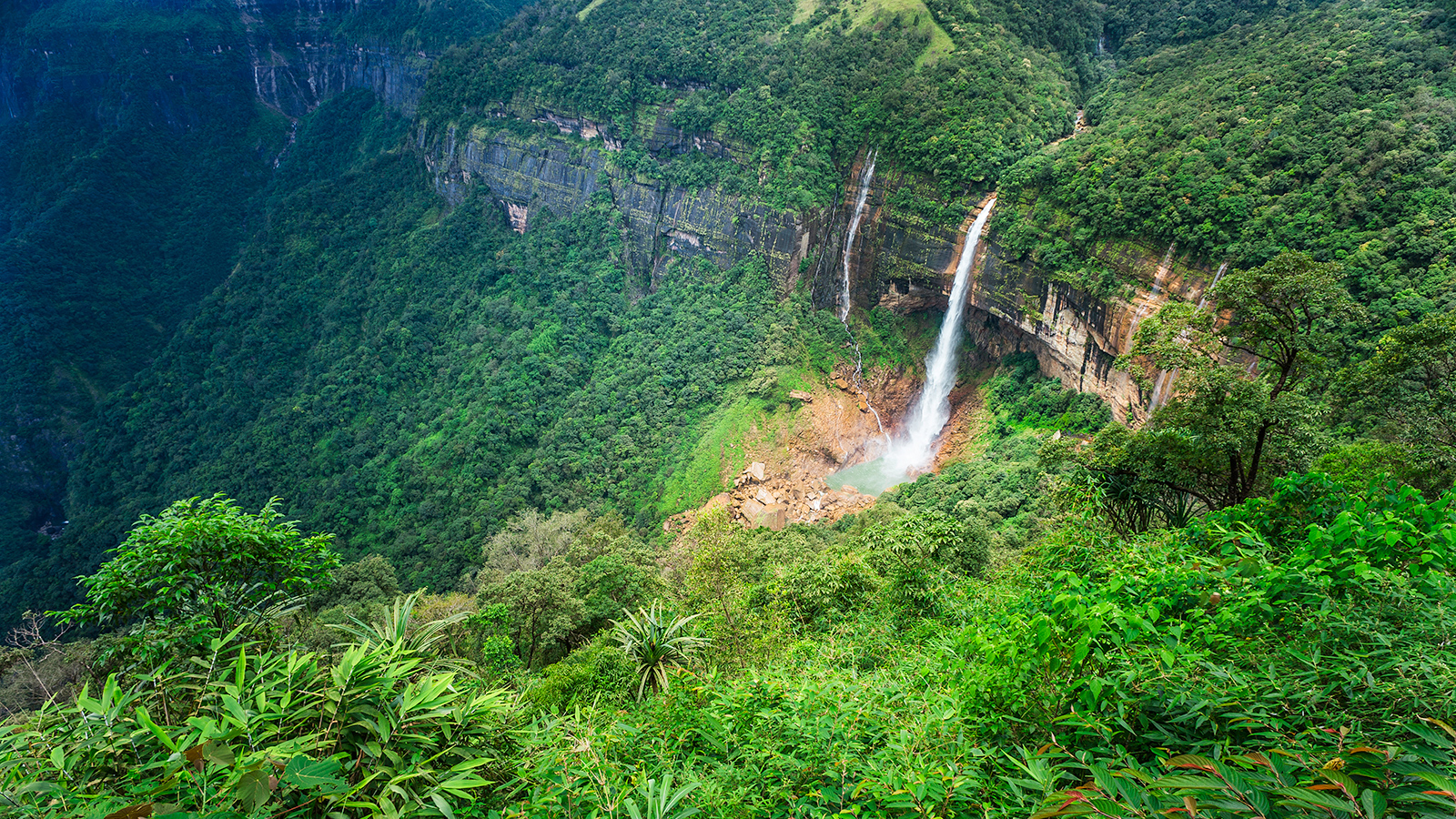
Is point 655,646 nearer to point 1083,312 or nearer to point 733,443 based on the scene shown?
point 733,443

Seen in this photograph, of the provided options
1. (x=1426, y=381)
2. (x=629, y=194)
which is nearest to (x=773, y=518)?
(x=1426, y=381)

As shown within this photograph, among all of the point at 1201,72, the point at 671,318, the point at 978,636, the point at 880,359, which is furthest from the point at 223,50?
the point at 978,636

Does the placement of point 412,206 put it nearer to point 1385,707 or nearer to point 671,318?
point 671,318

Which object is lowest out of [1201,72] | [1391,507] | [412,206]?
[412,206]

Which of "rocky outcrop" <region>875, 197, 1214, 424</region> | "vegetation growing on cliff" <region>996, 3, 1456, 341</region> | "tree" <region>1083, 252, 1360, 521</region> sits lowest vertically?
"rocky outcrop" <region>875, 197, 1214, 424</region>

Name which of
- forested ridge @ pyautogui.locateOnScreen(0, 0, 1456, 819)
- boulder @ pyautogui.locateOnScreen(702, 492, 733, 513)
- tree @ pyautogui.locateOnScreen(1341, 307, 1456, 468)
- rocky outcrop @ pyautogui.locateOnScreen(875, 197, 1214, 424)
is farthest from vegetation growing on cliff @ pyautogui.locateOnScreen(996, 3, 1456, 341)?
boulder @ pyautogui.locateOnScreen(702, 492, 733, 513)

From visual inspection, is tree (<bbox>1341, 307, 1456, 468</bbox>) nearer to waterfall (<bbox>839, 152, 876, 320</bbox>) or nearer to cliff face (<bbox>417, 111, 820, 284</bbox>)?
cliff face (<bbox>417, 111, 820, 284</bbox>)
